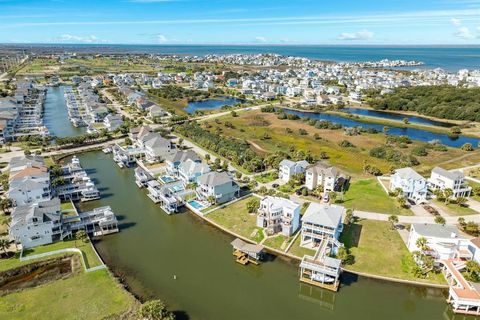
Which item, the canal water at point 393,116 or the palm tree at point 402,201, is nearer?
the palm tree at point 402,201

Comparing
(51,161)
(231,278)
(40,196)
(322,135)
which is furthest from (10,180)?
(322,135)

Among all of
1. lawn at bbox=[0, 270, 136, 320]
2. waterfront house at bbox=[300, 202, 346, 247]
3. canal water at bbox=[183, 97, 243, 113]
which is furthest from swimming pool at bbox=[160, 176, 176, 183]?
canal water at bbox=[183, 97, 243, 113]

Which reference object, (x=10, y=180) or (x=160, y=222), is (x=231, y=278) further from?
(x=10, y=180)

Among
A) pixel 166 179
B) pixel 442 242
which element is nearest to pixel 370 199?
pixel 442 242

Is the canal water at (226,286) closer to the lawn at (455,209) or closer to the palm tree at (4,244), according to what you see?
the palm tree at (4,244)

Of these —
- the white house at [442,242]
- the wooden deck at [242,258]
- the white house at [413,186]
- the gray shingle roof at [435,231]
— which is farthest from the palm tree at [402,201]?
the wooden deck at [242,258]
